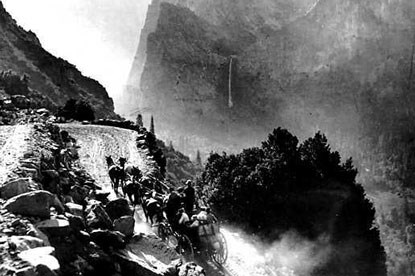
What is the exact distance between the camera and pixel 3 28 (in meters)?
152

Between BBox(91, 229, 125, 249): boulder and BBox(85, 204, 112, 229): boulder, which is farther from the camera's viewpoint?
BBox(85, 204, 112, 229): boulder

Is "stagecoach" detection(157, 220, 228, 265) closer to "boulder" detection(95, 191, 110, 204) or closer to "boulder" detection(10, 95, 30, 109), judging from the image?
"boulder" detection(95, 191, 110, 204)

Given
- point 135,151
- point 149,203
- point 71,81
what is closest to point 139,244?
point 149,203

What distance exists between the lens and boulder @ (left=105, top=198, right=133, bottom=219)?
13.9 meters

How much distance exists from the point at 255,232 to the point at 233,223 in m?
2.01

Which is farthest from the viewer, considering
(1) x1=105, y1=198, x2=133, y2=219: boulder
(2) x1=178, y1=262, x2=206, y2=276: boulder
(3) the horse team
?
(3) the horse team

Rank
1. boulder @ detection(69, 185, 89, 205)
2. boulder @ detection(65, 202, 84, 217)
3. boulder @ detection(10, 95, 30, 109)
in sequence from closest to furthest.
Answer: boulder @ detection(65, 202, 84, 217) < boulder @ detection(69, 185, 89, 205) < boulder @ detection(10, 95, 30, 109)

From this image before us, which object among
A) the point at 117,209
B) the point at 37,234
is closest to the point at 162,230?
the point at 117,209

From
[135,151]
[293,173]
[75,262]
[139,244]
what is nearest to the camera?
[75,262]

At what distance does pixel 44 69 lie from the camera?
149 meters

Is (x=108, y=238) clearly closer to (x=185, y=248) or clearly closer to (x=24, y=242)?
(x=24, y=242)

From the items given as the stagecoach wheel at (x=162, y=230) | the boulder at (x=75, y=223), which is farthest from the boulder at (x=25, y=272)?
the stagecoach wheel at (x=162, y=230)

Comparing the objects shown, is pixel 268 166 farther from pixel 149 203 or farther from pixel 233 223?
pixel 149 203

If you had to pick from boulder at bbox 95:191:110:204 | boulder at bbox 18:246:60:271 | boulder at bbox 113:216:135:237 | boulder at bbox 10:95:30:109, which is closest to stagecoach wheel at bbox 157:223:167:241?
boulder at bbox 95:191:110:204
